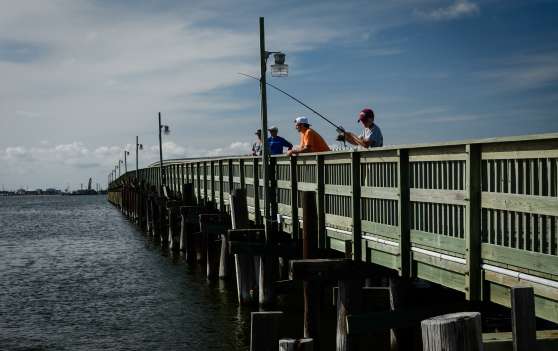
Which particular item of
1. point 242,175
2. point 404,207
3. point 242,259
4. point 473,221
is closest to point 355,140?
point 404,207

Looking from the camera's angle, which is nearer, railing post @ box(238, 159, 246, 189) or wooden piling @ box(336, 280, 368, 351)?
wooden piling @ box(336, 280, 368, 351)

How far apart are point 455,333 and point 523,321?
136 centimetres

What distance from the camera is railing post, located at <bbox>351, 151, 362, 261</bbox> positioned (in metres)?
10.8

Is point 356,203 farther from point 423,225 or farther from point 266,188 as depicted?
point 266,188

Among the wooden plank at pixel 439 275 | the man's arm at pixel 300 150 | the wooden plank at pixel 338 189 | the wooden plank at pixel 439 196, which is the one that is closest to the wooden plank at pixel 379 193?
the wooden plank at pixel 338 189

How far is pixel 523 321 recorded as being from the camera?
5.62 meters

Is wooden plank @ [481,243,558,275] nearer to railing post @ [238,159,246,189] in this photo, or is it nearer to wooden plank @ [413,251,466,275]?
wooden plank @ [413,251,466,275]

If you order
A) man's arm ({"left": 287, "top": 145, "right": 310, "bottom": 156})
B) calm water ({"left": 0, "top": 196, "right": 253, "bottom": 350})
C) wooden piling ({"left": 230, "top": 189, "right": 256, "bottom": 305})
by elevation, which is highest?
man's arm ({"left": 287, "top": 145, "right": 310, "bottom": 156})

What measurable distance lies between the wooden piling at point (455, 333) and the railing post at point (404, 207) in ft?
15.7

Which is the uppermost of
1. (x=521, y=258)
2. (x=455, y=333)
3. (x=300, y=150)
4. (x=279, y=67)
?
(x=279, y=67)

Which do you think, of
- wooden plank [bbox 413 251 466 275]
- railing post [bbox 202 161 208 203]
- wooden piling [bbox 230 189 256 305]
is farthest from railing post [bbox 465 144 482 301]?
railing post [bbox 202 161 208 203]

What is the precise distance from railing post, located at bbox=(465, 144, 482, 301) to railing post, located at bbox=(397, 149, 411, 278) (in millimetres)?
1499

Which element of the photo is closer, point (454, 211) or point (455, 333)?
point (455, 333)

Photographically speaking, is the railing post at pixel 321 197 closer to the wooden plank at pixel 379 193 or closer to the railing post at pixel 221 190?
the wooden plank at pixel 379 193
